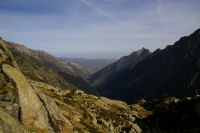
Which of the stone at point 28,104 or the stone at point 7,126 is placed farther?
the stone at point 28,104

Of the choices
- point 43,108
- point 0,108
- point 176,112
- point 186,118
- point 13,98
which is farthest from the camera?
point 176,112

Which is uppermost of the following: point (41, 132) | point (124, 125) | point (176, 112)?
point (41, 132)

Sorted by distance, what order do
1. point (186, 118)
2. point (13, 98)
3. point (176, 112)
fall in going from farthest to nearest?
point (176, 112) < point (186, 118) < point (13, 98)

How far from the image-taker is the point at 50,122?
27.5m

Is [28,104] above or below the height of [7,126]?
above

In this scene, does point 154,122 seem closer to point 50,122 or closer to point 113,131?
point 113,131

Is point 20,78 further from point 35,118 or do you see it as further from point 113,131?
point 113,131

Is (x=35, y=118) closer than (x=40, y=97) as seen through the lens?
Yes

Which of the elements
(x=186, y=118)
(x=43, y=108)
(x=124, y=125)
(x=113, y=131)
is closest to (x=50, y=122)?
(x=43, y=108)

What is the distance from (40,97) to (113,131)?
104 feet

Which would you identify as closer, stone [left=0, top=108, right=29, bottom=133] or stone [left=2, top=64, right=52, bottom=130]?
stone [left=0, top=108, right=29, bottom=133]

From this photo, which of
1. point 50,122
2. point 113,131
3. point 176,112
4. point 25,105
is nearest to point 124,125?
point 113,131

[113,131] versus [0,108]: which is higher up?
[0,108]

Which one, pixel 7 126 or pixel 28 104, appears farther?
pixel 28 104
